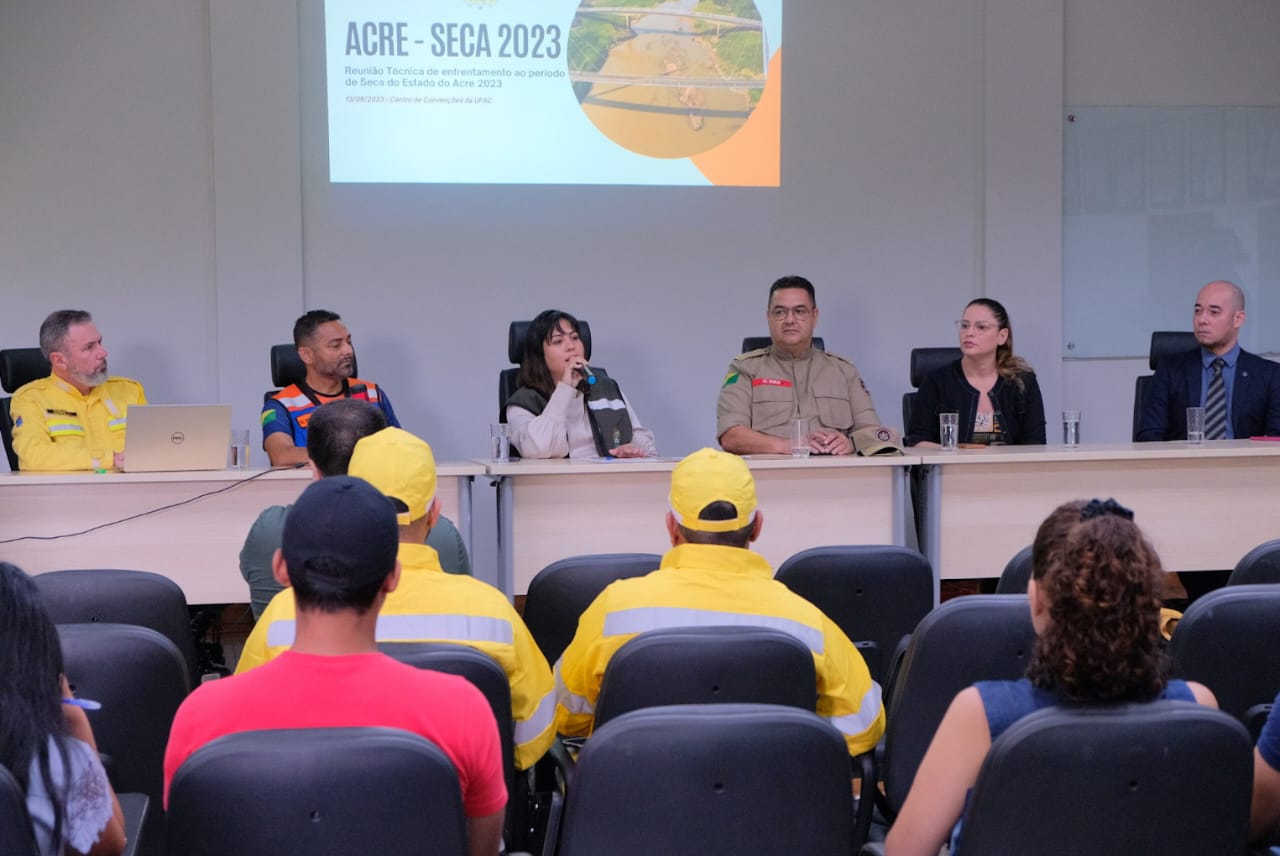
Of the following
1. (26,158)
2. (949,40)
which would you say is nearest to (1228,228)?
(949,40)

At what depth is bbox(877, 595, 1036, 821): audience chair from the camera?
87.7 inches

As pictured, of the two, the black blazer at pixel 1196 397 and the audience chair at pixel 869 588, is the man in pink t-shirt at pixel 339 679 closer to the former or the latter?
the audience chair at pixel 869 588

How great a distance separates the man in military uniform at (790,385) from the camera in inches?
190

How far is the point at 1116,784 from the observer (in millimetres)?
1533

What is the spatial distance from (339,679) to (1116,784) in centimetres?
98

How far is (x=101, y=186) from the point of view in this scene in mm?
5648

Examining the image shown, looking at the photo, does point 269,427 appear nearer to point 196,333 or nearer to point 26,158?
point 196,333

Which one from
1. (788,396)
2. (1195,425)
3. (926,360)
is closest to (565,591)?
(788,396)

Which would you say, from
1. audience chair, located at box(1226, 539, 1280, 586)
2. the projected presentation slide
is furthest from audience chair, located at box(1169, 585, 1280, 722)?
the projected presentation slide

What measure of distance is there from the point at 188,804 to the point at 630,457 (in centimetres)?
306

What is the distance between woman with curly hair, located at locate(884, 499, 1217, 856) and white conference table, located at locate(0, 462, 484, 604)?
8.37 feet

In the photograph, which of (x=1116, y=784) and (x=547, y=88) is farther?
(x=547, y=88)

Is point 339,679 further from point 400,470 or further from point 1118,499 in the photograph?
point 1118,499

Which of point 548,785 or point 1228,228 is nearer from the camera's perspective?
point 548,785
